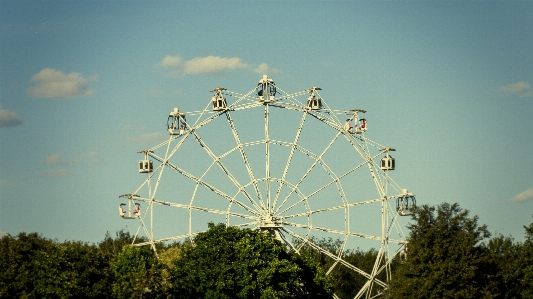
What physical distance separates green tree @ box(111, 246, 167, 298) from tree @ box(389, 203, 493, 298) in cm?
2057

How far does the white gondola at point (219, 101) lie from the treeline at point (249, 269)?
13.3 meters

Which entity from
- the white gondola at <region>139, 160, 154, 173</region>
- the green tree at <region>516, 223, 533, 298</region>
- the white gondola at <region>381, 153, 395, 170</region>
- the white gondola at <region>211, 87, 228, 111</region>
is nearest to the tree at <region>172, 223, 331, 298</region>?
the white gondola at <region>139, 160, 154, 173</region>


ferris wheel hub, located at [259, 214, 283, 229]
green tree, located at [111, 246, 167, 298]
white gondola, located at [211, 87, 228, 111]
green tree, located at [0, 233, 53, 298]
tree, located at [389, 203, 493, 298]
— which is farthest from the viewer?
white gondola, located at [211, 87, 228, 111]

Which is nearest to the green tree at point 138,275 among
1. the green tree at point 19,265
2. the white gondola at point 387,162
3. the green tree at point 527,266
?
the green tree at point 19,265

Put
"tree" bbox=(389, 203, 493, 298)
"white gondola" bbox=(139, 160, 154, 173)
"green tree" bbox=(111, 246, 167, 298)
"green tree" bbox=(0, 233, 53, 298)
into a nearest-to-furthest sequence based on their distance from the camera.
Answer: "tree" bbox=(389, 203, 493, 298) → "green tree" bbox=(111, 246, 167, 298) → "green tree" bbox=(0, 233, 53, 298) → "white gondola" bbox=(139, 160, 154, 173)

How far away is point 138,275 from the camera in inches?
4323

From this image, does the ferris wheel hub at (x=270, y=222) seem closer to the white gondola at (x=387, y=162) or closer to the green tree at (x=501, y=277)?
the white gondola at (x=387, y=162)

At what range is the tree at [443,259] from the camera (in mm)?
99438

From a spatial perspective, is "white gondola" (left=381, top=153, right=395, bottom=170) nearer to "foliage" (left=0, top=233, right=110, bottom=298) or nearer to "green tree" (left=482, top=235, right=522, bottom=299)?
"green tree" (left=482, top=235, right=522, bottom=299)

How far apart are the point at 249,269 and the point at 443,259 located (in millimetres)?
16501

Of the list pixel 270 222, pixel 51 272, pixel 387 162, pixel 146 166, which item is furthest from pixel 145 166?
pixel 387 162

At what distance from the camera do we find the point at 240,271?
106438 millimetres

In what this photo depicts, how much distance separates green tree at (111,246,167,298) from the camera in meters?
110

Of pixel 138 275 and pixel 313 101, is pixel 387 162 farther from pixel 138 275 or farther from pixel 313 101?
pixel 138 275
